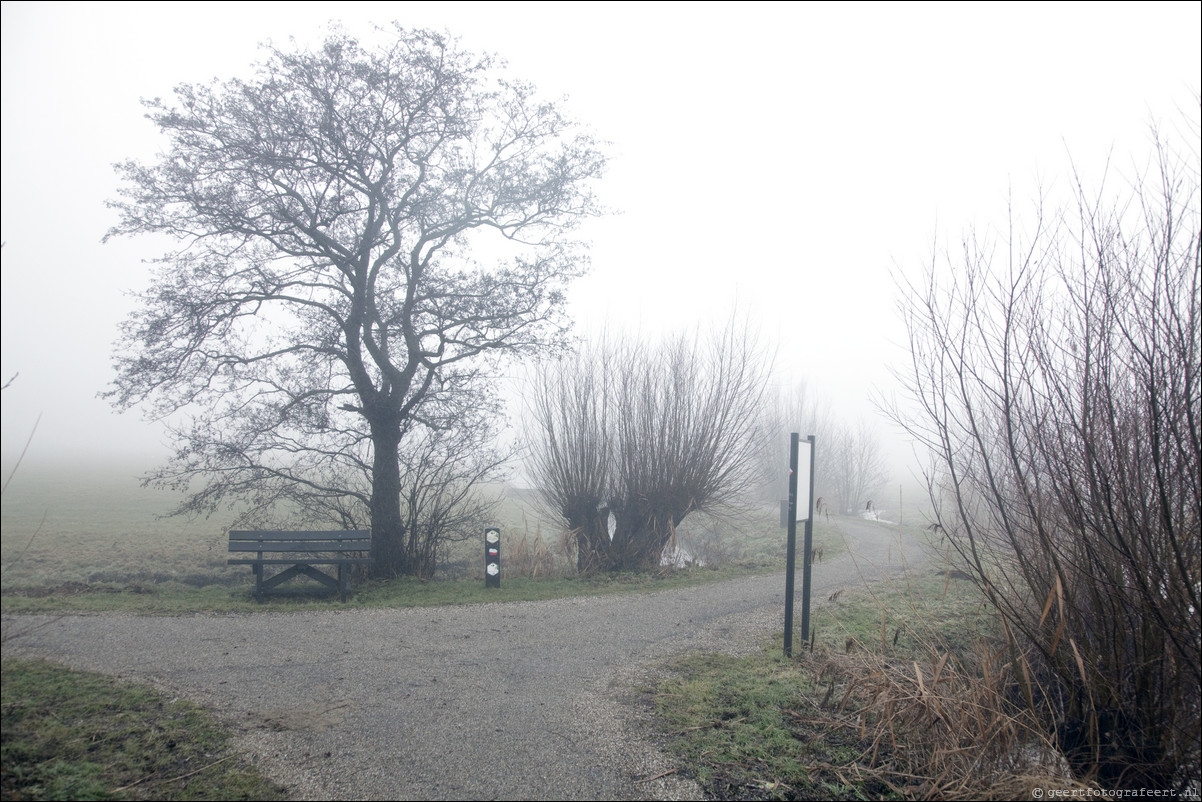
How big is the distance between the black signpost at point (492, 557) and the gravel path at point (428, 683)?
150 cm

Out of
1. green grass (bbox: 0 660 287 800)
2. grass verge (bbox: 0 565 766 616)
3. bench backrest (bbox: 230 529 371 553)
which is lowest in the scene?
grass verge (bbox: 0 565 766 616)

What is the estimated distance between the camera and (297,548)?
29.7ft

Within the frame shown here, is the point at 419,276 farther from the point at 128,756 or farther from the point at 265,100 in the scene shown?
the point at 128,756

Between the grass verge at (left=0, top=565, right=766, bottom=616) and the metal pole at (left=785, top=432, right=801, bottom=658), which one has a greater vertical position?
the metal pole at (left=785, top=432, right=801, bottom=658)

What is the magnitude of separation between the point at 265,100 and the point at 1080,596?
1167 centimetres

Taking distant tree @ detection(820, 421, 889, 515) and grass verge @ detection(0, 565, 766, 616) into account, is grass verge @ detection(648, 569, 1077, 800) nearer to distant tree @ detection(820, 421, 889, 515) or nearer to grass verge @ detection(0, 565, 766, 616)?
grass verge @ detection(0, 565, 766, 616)

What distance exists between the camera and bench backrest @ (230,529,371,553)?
8.70m

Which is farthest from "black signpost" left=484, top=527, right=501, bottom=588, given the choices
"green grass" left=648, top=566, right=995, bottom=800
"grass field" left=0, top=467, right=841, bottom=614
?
"green grass" left=648, top=566, right=995, bottom=800

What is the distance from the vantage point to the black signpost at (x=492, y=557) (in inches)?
404

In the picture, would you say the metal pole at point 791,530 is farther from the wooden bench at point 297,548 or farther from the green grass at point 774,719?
the wooden bench at point 297,548

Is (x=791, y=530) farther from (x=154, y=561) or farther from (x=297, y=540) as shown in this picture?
(x=154, y=561)

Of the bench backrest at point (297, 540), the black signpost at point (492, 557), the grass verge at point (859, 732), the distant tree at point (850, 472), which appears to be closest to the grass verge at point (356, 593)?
the black signpost at point (492, 557)

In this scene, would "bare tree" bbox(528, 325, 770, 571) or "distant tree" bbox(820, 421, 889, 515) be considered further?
"distant tree" bbox(820, 421, 889, 515)

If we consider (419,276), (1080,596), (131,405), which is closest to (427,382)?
(419,276)
